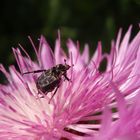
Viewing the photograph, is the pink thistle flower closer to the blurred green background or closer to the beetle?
the beetle

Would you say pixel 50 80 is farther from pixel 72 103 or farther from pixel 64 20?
pixel 64 20

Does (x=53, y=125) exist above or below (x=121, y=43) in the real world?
below

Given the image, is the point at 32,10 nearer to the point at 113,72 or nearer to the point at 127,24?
the point at 127,24

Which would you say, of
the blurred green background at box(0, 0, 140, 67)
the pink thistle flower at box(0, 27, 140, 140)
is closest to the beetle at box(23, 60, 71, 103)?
the pink thistle flower at box(0, 27, 140, 140)

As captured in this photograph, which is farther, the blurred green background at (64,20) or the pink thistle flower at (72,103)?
the blurred green background at (64,20)

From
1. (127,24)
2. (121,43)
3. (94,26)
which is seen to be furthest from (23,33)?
(121,43)

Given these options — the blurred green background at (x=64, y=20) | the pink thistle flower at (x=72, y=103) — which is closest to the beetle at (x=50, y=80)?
the pink thistle flower at (x=72, y=103)

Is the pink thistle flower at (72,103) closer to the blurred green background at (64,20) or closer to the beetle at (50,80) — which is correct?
the beetle at (50,80)

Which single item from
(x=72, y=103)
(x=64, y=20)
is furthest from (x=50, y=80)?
(x=64, y=20)
